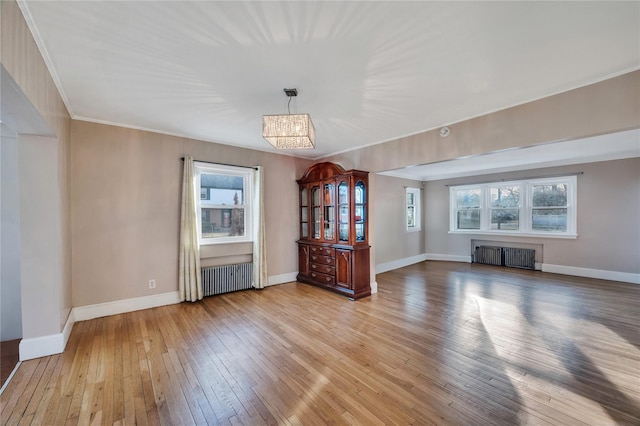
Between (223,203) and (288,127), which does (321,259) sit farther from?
(288,127)

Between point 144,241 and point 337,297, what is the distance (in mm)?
3115

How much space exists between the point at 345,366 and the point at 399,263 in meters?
4.71

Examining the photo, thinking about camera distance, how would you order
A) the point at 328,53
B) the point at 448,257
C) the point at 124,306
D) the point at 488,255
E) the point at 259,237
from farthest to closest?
the point at 448,257 < the point at 488,255 < the point at 259,237 < the point at 124,306 < the point at 328,53

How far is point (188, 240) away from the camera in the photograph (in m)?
3.92

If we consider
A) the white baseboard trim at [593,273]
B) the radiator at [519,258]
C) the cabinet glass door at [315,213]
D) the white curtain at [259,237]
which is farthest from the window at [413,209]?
the white curtain at [259,237]

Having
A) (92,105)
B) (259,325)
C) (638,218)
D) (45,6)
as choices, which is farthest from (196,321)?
(638,218)

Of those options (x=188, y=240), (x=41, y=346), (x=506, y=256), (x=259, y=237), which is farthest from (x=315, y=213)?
(x=506, y=256)

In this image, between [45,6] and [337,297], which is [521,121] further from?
[45,6]

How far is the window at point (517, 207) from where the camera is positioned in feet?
18.9

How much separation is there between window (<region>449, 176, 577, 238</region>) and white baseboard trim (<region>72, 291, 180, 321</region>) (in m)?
7.14

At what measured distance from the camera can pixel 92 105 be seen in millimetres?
2916

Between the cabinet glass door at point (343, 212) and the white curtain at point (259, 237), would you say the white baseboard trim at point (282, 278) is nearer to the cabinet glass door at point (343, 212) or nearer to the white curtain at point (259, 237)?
the white curtain at point (259, 237)

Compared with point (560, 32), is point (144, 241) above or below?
below

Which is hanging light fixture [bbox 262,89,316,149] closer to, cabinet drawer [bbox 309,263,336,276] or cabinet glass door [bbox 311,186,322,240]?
cabinet glass door [bbox 311,186,322,240]
